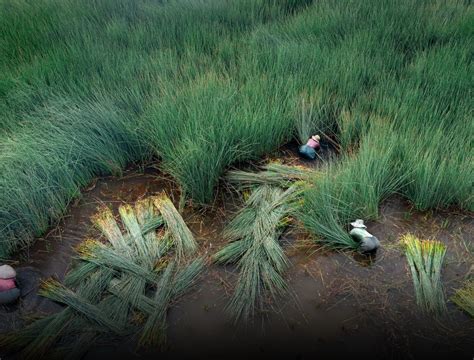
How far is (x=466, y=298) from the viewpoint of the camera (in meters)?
1.74

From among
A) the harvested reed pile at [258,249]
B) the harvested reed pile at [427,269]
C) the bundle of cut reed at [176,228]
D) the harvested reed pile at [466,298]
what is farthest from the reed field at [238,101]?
the harvested reed pile at [466,298]

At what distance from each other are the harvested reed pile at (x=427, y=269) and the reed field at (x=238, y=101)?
0.89ft

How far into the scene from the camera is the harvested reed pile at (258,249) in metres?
1.83

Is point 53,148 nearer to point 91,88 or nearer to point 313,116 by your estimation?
point 91,88

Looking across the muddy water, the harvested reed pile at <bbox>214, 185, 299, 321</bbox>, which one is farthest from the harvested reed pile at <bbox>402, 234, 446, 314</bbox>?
the harvested reed pile at <bbox>214, 185, 299, 321</bbox>

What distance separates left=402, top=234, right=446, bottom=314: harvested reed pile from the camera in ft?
5.79

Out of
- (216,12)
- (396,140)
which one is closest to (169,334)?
(396,140)

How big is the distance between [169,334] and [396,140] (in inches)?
63.5

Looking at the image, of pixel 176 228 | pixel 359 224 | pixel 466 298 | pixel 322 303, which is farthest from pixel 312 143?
pixel 466 298

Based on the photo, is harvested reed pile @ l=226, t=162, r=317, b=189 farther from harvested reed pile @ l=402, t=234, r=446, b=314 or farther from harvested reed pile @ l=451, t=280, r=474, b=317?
harvested reed pile @ l=451, t=280, r=474, b=317

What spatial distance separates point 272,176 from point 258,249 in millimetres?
569

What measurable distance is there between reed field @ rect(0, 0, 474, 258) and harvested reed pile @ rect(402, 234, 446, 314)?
270mm

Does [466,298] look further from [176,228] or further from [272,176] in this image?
[176,228]

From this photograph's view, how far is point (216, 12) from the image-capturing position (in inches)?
164
